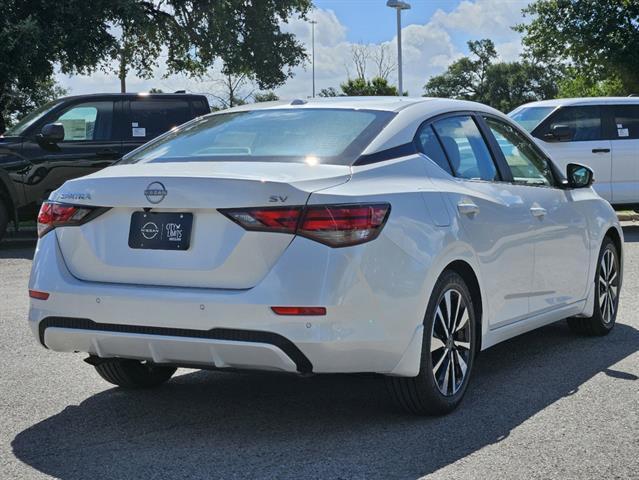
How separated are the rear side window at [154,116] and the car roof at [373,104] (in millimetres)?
8612

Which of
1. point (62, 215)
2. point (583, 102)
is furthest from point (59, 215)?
point (583, 102)

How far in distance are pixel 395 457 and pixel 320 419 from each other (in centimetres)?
76

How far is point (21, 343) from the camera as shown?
→ 718cm

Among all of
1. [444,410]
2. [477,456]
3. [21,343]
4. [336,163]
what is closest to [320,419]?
[444,410]

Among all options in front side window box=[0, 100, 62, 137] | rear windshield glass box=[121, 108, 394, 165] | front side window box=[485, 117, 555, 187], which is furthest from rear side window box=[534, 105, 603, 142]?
rear windshield glass box=[121, 108, 394, 165]

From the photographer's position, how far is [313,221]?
448 centimetres

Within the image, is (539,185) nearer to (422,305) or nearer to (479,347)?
(479,347)

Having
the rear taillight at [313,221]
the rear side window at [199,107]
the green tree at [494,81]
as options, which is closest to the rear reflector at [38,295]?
the rear taillight at [313,221]

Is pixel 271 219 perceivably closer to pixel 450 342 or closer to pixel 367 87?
pixel 450 342

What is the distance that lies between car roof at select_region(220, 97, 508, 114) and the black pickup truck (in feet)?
26.1

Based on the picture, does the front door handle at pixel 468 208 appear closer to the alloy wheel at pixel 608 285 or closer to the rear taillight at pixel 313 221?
the rear taillight at pixel 313 221

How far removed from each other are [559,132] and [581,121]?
2.45 feet

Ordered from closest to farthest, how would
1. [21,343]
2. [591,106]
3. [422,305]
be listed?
[422,305] < [21,343] < [591,106]

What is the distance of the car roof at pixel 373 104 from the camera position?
5613mm
